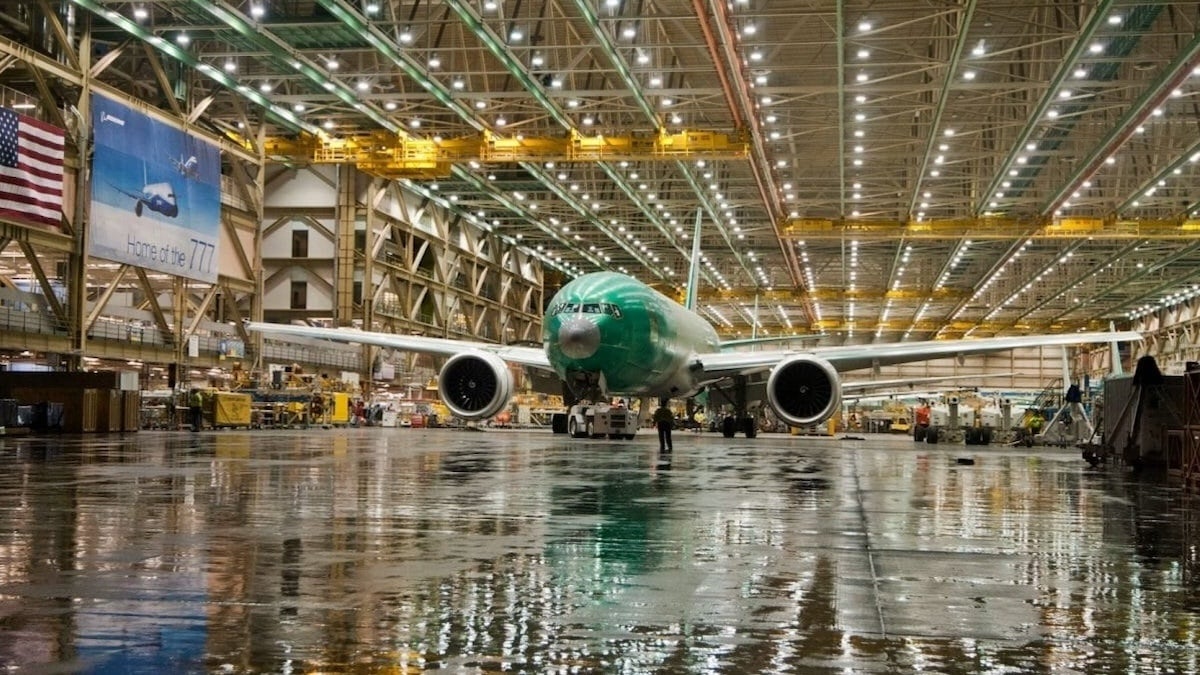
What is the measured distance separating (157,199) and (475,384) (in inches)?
752

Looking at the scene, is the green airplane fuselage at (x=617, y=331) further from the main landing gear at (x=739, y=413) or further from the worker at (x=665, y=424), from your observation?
the main landing gear at (x=739, y=413)

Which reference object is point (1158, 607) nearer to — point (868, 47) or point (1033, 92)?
point (868, 47)

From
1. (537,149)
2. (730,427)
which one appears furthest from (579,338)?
(537,149)

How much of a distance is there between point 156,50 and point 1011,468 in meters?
36.9

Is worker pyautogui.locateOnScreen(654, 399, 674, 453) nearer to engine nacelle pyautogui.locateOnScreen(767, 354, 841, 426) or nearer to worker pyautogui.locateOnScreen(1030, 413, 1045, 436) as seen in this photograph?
engine nacelle pyautogui.locateOnScreen(767, 354, 841, 426)

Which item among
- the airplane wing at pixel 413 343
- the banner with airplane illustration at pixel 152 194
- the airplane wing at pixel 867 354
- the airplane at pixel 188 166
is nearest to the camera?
the airplane wing at pixel 867 354

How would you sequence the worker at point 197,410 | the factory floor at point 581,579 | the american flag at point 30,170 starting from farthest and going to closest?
the worker at point 197,410 → the american flag at point 30,170 → the factory floor at point 581,579

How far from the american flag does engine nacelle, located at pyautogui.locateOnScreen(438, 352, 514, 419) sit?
1476 cm

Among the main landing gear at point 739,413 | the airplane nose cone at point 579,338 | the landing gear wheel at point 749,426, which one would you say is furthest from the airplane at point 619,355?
the landing gear wheel at point 749,426

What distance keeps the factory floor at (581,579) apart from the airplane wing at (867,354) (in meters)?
16.9

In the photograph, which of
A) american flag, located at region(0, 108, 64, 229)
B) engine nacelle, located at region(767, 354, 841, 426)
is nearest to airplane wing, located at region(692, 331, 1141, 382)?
engine nacelle, located at region(767, 354, 841, 426)

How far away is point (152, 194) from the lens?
134 ft

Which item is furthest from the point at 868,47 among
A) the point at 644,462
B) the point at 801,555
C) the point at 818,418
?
the point at 801,555

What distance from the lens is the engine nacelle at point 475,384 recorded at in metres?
28.1
